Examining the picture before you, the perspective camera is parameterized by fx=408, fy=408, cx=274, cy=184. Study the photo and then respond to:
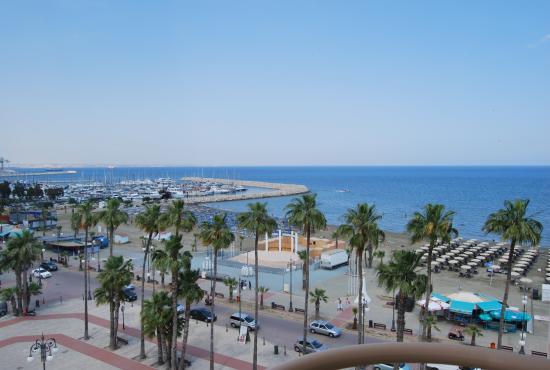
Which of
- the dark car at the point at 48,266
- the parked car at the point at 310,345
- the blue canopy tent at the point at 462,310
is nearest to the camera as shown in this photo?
the parked car at the point at 310,345

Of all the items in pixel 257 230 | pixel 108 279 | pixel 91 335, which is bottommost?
pixel 91 335

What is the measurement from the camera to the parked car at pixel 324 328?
31.1 metres

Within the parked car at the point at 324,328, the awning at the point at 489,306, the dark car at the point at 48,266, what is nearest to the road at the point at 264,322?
the parked car at the point at 324,328

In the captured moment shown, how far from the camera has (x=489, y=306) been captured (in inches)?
1325

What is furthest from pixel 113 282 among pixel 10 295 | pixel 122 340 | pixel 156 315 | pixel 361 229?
pixel 361 229

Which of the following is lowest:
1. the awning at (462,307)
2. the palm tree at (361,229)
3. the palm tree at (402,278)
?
the awning at (462,307)

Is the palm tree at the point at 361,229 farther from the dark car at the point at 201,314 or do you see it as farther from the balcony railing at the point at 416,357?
the balcony railing at the point at 416,357

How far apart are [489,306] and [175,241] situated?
2630cm

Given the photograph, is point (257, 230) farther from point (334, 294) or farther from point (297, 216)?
point (334, 294)

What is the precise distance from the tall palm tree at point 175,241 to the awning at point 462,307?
22.6 metres

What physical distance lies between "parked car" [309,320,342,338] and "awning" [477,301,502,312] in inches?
472

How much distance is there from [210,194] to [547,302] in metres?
150

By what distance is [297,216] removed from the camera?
88.8 feet

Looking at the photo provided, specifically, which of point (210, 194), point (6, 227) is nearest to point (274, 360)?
point (6, 227)
